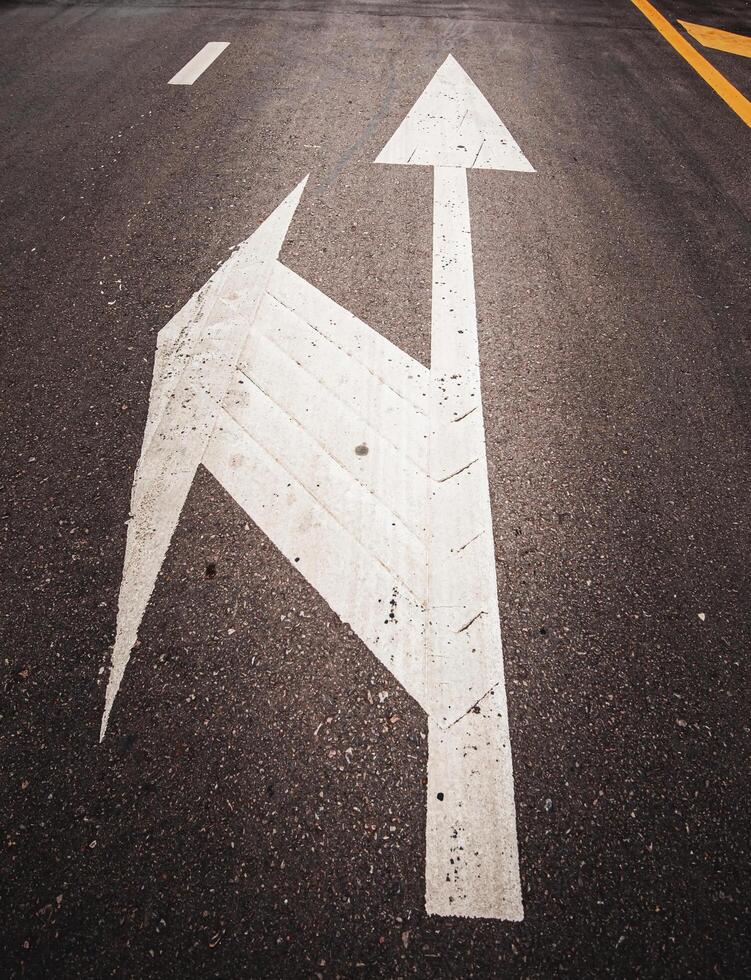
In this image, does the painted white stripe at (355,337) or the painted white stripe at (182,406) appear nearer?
the painted white stripe at (182,406)

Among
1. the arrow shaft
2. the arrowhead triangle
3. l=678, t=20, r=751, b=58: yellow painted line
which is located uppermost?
l=678, t=20, r=751, b=58: yellow painted line

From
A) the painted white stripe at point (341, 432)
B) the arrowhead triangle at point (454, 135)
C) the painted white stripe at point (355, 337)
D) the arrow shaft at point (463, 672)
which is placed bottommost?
the arrow shaft at point (463, 672)

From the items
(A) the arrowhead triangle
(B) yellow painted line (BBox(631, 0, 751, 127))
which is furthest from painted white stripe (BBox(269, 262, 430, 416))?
(B) yellow painted line (BBox(631, 0, 751, 127))

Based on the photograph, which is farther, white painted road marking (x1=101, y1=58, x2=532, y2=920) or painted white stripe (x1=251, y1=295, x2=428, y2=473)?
painted white stripe (x1=251, y1=295, x2=428, y2=473)

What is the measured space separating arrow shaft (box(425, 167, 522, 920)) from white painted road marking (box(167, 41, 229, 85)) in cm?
415

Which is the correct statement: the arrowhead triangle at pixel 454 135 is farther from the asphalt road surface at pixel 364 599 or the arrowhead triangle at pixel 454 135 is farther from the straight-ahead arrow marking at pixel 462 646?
the straight-ahead arrow marking at pixel 462 646

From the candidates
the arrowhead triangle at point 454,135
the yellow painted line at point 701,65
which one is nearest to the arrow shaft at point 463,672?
the arrowhead triangle at point 454,135

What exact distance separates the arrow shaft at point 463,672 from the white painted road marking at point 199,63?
13.6 ft

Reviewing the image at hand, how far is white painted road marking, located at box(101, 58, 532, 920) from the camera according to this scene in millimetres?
1701

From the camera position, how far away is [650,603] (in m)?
2.03

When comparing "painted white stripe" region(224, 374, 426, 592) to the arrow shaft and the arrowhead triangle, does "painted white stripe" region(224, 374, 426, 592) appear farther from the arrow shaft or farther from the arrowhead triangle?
the arrowhead triangle

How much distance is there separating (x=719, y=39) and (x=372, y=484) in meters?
7.33

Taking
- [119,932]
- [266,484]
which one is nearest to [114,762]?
[119,932]

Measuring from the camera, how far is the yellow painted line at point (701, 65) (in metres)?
4.89
